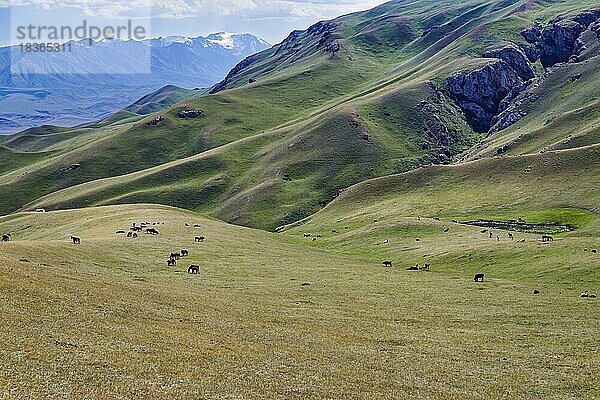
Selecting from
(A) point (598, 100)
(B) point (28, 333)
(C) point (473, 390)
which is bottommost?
(C) point (473, 390)

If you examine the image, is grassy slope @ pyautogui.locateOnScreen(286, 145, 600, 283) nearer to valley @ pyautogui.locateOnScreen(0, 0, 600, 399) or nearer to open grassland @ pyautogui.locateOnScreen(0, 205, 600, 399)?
valley @ pyautogui.locateOnScreen(0, 0, 600, 399)

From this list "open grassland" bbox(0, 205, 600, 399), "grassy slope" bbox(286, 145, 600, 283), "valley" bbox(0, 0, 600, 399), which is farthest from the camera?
"grassy slope" bbox(286, 145, 600, 283)

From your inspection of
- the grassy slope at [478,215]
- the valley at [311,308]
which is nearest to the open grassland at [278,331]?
the valley at [311,308]

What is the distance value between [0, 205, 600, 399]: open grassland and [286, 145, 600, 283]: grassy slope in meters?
2.89

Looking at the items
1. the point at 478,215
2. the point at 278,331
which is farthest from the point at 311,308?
the point at 478,215

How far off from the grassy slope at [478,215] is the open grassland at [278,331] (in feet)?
9.49

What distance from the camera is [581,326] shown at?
155 ft

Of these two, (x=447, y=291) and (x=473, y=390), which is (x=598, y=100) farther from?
(x=473, y=390)

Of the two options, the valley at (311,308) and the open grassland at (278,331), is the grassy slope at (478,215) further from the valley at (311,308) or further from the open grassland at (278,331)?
the open grassland at (278,331)

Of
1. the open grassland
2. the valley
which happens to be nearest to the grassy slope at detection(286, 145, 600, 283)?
the valley

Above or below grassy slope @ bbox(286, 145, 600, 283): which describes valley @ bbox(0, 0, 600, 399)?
below

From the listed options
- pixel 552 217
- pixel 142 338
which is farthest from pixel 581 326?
pixel 552 217

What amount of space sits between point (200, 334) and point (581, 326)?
29.4 meters

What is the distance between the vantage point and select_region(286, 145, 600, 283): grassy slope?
7556cm
